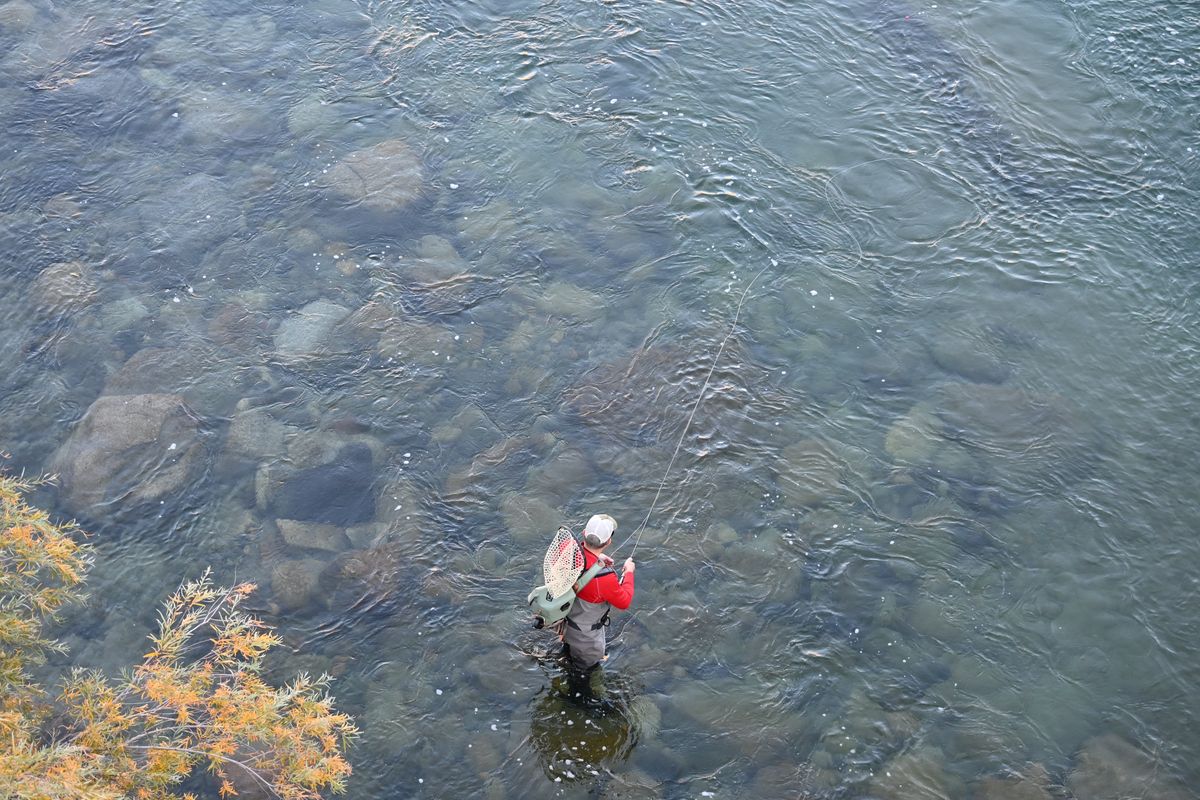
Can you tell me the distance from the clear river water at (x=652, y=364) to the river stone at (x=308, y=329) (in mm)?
56

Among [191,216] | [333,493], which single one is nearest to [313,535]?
[333,493]

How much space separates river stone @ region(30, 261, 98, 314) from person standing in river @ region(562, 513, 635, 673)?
7.19m

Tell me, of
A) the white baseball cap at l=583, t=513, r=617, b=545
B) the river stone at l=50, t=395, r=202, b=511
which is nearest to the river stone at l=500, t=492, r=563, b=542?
the white baseball cap at l=583, t=513, r=617, b=545

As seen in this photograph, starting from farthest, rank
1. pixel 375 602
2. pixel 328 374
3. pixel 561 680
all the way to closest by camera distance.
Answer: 1. pixel 328 374
2. pixel 375 602
3. pixel 561 680

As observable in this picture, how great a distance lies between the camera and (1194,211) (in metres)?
12.0

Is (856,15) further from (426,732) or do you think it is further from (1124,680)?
(426,732)

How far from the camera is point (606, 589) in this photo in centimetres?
771

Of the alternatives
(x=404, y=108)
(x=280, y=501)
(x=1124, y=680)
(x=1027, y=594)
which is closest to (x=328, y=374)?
(x=280, y=501)

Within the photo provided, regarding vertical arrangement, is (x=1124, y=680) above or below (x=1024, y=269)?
below

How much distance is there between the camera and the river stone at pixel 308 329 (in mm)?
11125

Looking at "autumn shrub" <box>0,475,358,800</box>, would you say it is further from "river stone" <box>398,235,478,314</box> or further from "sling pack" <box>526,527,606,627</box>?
"river stone" <box>398,235,478,314</box>

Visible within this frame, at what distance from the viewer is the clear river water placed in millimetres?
8492

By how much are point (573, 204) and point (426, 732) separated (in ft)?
22.0

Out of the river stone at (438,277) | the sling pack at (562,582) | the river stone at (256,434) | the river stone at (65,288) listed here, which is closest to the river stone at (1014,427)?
the sling pack at (562,582)
